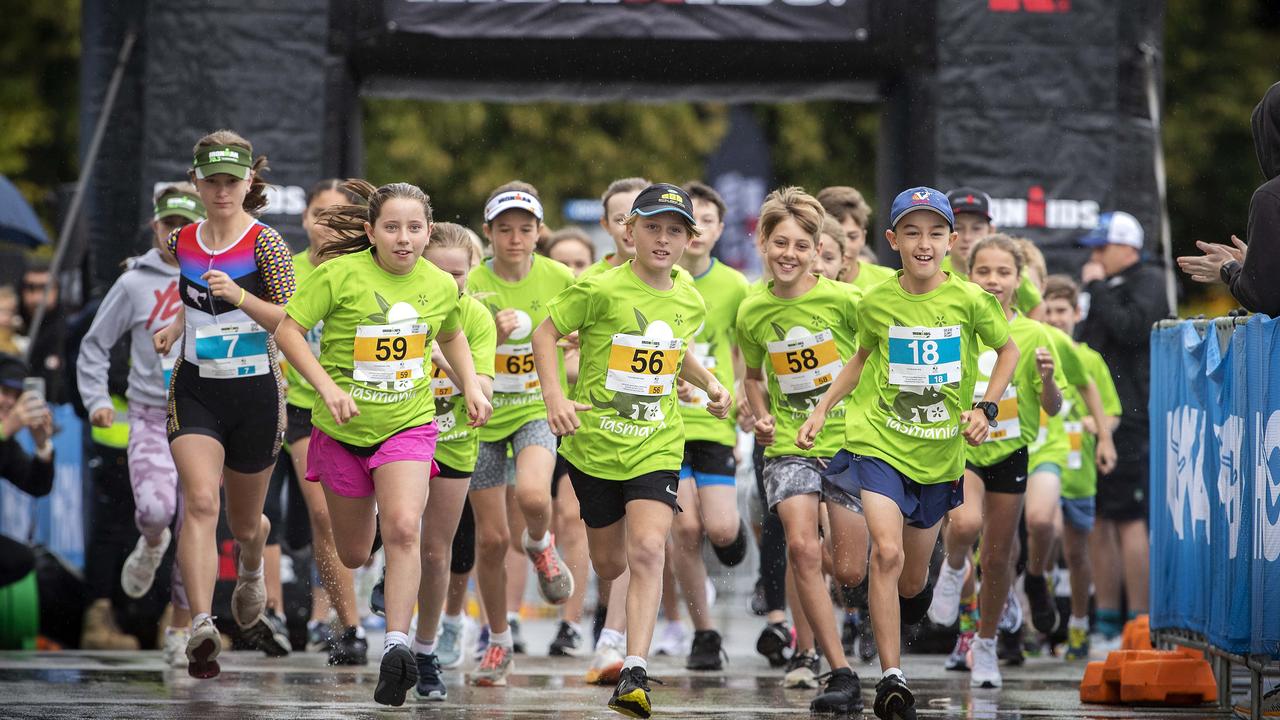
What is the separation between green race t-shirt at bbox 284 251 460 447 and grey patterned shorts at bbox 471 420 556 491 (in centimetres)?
168

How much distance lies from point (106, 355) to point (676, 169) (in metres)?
18.9

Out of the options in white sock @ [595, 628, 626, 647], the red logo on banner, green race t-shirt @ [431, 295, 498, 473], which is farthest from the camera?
the red logo on banner

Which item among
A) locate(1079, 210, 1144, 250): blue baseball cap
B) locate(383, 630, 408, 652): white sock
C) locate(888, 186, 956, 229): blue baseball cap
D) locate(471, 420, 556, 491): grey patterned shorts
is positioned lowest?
locate(383, 630, 408, 652): white sock

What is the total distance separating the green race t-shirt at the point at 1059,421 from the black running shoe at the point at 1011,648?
3.40 feet

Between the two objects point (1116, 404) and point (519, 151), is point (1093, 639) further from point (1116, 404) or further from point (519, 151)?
point (519, 151)

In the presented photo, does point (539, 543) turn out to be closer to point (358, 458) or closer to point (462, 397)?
point (462, 397)

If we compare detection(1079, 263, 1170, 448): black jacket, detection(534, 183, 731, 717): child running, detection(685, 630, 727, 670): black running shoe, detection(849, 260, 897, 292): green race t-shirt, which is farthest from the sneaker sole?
detection(1079, 263, 1170, 448): black jacket

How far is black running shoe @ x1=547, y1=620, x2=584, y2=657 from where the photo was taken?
11.7 meters

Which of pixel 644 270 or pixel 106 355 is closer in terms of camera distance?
pixel 644 270

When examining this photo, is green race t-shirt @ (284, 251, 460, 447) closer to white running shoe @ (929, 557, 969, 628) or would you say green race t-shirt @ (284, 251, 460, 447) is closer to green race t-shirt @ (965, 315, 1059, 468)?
green race t-shirt @ (965, 315, 1059, 468)

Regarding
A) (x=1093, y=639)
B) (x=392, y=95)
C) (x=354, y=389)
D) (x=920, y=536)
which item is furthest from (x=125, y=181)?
(x=1093, y=639)

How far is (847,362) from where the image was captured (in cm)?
889

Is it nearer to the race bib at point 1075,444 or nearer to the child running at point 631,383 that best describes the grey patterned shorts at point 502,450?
the child running at point 631,383

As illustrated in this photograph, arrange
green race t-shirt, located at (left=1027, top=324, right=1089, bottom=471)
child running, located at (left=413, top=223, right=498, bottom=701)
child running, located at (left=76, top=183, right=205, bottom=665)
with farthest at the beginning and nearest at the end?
1. green race t-shirt, located at (left=1027, top=324, right=1089, bottom=471)
2. child running, located at (left=76, top=183, right=205, bottom=665)
3. child running, located at (left=413, top=223, right=498, bottom=701)
